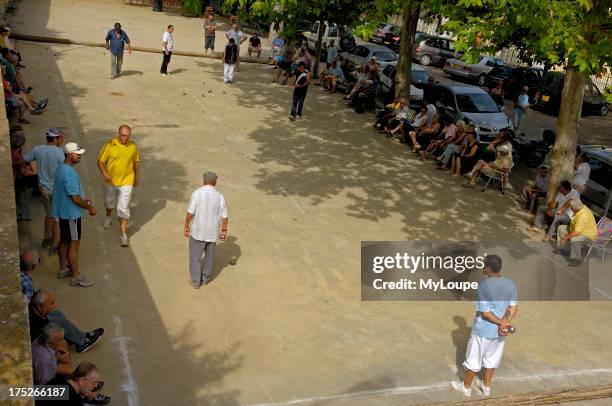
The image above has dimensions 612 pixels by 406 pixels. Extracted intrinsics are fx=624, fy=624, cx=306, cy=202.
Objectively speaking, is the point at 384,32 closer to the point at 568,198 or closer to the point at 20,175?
the point at 568,198

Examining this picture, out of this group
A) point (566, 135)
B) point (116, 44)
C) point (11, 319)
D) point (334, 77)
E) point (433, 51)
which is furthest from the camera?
point (433, 51)

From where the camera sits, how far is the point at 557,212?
10.9 metres

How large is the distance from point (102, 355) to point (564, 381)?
210 inches

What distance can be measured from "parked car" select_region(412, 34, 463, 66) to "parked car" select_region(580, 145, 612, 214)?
2047cm

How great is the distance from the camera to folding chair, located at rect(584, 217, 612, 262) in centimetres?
1055

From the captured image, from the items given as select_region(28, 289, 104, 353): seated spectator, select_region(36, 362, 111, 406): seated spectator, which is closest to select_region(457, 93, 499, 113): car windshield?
select_region(28, 289, 104, 353): seated spectator

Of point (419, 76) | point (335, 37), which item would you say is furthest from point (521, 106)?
point (335, 37)

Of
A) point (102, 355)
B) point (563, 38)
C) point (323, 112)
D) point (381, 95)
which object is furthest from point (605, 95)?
point (381, 95)

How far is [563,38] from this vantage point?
930 cm

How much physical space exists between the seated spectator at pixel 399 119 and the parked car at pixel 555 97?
9.82 meters

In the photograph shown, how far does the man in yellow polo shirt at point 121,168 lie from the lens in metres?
8.54

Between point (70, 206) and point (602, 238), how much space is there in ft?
27.7

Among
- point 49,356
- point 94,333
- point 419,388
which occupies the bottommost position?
point 419,388

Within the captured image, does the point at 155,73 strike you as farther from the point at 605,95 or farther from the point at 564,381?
the point at 564,381
